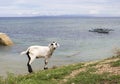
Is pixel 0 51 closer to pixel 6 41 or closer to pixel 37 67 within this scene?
pixel 6 41

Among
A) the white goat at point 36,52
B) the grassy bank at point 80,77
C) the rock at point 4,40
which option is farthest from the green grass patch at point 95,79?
the rock at point 4,40

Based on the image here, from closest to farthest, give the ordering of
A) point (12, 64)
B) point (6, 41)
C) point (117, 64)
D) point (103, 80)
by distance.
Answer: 1. point (103, 80)
2. point (117, 64)
3. point (12, 64)
4. point (6, 41)

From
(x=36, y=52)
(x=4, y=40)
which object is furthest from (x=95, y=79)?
(x=4, y=40)

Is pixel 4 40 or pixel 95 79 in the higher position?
pixel 95 79

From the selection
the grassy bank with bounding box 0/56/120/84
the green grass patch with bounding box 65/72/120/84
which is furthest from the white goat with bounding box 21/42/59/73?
the green grass patch with bounding box 65/72/120/84

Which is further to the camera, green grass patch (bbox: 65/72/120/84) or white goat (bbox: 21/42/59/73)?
white goat (bbox: 21/42/59/73)

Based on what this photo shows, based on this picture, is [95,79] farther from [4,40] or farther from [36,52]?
[4,40]

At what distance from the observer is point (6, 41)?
1583 inches

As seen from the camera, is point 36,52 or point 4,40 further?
point 4,40

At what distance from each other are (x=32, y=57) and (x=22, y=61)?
330 inches

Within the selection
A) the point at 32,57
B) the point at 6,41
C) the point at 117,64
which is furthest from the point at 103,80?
the point at 6,41

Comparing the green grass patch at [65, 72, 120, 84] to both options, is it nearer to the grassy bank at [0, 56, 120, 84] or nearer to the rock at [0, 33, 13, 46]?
the grassy bank at [0, 56, 120, 84]

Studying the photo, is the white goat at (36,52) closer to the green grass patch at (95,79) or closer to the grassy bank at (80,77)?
the grassy bank at (80,77)

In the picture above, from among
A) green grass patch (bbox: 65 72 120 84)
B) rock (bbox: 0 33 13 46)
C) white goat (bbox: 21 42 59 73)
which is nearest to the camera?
green grass patch (bbox: 65 72 120 84)
